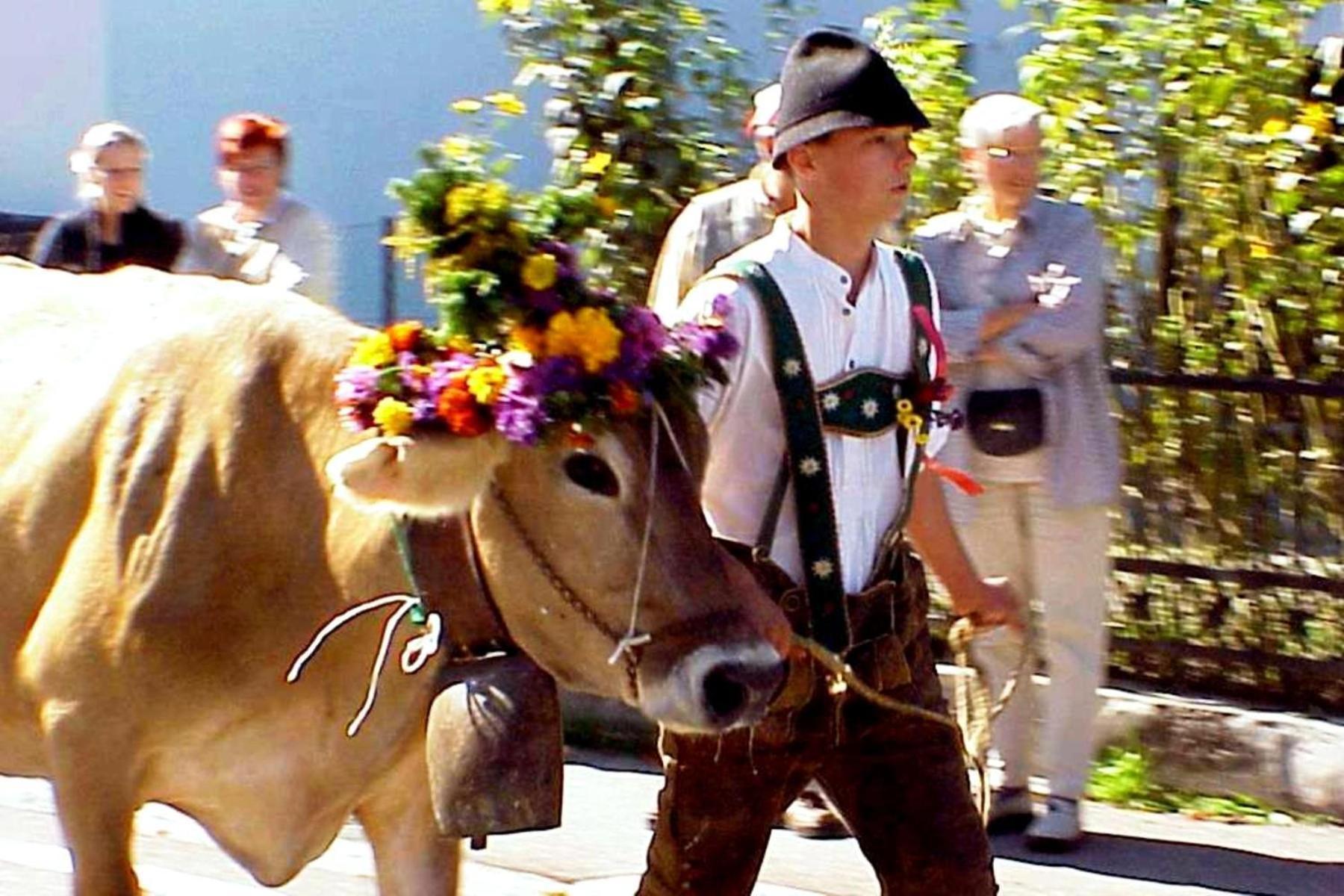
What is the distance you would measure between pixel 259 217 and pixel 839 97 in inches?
135

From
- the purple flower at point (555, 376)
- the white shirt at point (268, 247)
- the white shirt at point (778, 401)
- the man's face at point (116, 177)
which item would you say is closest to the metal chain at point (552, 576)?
the purple flower at point (555, 376)

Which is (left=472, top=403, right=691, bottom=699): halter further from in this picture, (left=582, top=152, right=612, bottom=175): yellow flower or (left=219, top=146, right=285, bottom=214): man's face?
Result: (left=582, top=152, right=612, bottom=175): yellow flower

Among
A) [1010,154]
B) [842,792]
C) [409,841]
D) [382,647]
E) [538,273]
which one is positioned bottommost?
[409,841]

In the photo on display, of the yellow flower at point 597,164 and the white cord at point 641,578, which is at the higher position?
the white cord at point 641,578

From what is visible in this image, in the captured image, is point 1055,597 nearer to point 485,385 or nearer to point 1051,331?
point 1051,331

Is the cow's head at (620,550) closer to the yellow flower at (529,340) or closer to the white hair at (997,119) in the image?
the yellow flower at (529,340)

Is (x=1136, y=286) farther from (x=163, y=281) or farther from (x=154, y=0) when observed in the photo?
(x=154, y=0)

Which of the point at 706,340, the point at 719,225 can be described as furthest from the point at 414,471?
the point at 719,225

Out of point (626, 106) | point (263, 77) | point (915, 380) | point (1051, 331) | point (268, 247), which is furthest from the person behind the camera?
point (263, 77)

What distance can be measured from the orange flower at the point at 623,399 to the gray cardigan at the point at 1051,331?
2.81 metres

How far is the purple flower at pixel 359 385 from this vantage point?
12.4 feet

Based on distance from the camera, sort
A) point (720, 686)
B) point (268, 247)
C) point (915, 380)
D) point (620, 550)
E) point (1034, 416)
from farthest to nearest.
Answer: point (268, 247) → point (1034, 416) → point (915, 380) → point (620, 550) → point (720, 686)

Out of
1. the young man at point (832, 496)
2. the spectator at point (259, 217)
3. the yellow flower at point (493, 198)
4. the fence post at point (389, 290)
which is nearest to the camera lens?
the yellow flower at point (493, 198)

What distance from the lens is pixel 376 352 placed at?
383 centimetres
